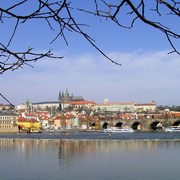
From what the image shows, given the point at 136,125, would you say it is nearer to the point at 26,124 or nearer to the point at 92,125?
the point at 92,125

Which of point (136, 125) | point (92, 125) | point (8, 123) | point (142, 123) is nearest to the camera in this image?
point (142, 123)

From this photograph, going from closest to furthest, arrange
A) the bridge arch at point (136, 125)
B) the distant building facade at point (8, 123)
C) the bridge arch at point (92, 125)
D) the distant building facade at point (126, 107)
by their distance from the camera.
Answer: the bridge arch at point (136, 125) → the distant building facade at point (8, 123) → the bridge arch at point (92, 125) → the distant building facade at point (126, 107)

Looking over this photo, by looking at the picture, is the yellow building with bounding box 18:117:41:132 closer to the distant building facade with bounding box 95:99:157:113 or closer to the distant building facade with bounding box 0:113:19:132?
the distant building facade with bounding box 0:113:19:132

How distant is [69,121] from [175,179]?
218 feet

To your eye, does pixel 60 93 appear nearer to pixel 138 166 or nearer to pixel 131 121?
pixel 131 121

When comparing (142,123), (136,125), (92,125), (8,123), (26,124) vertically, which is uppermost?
(8,123)

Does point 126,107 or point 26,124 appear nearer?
point 26,124

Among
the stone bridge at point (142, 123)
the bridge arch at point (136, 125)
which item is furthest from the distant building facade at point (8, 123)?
the bridge arch at point (136, 125)

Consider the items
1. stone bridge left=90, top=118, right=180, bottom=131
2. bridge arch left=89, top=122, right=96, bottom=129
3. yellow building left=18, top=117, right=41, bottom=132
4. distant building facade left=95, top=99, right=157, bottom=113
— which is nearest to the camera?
stone bridge left=90, top=118, right=180, bottom=131

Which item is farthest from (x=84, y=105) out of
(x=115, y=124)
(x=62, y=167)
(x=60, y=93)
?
(x=62, y=167)

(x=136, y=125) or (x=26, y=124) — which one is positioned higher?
(x=26, y=124)

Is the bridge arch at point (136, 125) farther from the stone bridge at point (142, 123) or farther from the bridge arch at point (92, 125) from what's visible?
the bridge arch at point (92, 125)

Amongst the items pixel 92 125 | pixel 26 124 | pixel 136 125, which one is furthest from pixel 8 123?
pixel 136 125

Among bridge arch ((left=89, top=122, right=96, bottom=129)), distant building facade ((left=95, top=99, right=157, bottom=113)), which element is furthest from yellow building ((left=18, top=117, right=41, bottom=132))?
distant building facade ((left=95, top=99, right=157, bottom=113))
